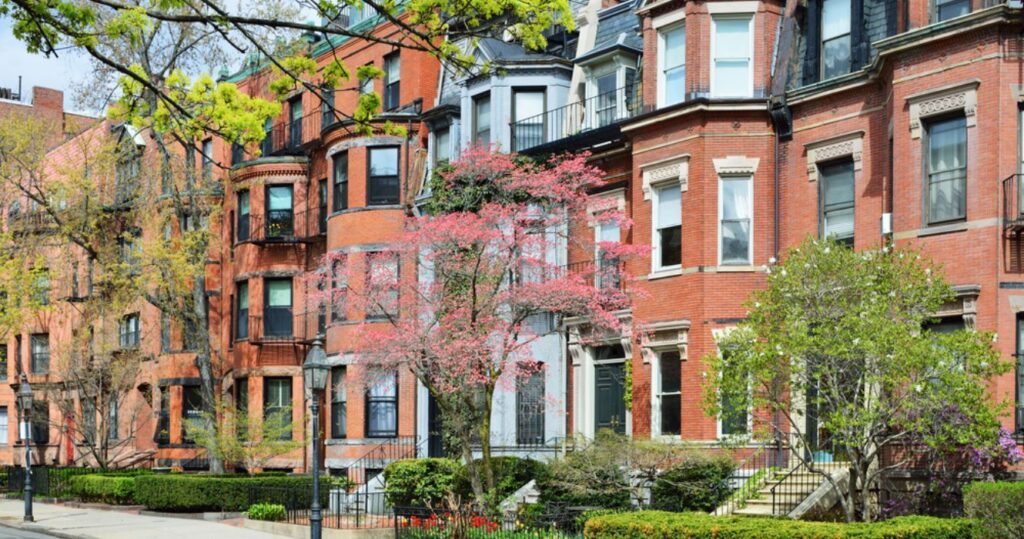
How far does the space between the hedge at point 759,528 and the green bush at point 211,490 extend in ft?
43.0

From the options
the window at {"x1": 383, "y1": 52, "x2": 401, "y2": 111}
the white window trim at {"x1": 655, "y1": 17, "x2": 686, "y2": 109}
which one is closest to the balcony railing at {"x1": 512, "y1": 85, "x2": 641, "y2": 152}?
the white window trim at {"x1": 655, "y1": 17, "x2": 686, "y2": 109}

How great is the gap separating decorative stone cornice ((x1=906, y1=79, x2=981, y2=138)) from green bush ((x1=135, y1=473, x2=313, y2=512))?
16.6 meters

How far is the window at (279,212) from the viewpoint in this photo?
4238cm

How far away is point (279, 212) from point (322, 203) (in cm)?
203

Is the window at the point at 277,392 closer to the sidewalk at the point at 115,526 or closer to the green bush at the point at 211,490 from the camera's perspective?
the sidewalk at the point at 115,526

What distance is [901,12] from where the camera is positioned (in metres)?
24.1

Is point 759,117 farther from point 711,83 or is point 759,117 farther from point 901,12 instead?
point 901,12

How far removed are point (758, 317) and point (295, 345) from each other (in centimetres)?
2279

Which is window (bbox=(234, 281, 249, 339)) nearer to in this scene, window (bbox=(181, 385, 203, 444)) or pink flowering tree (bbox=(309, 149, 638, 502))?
window (bbox=(181, 385, 203, 444))

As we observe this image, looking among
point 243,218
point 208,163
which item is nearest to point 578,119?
point 243,218

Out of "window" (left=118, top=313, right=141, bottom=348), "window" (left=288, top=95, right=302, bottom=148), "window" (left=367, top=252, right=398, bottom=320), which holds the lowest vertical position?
"window" (left=118, top=313, right=141, bottom=348)

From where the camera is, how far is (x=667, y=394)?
1112 inches

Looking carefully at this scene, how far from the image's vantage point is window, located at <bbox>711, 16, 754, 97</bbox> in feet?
91.1

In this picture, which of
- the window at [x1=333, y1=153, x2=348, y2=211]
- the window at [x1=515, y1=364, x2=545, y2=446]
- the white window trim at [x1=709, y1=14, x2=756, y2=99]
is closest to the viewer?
the white window trim at [x1=709, y1=14, x2=756, y2=99]
